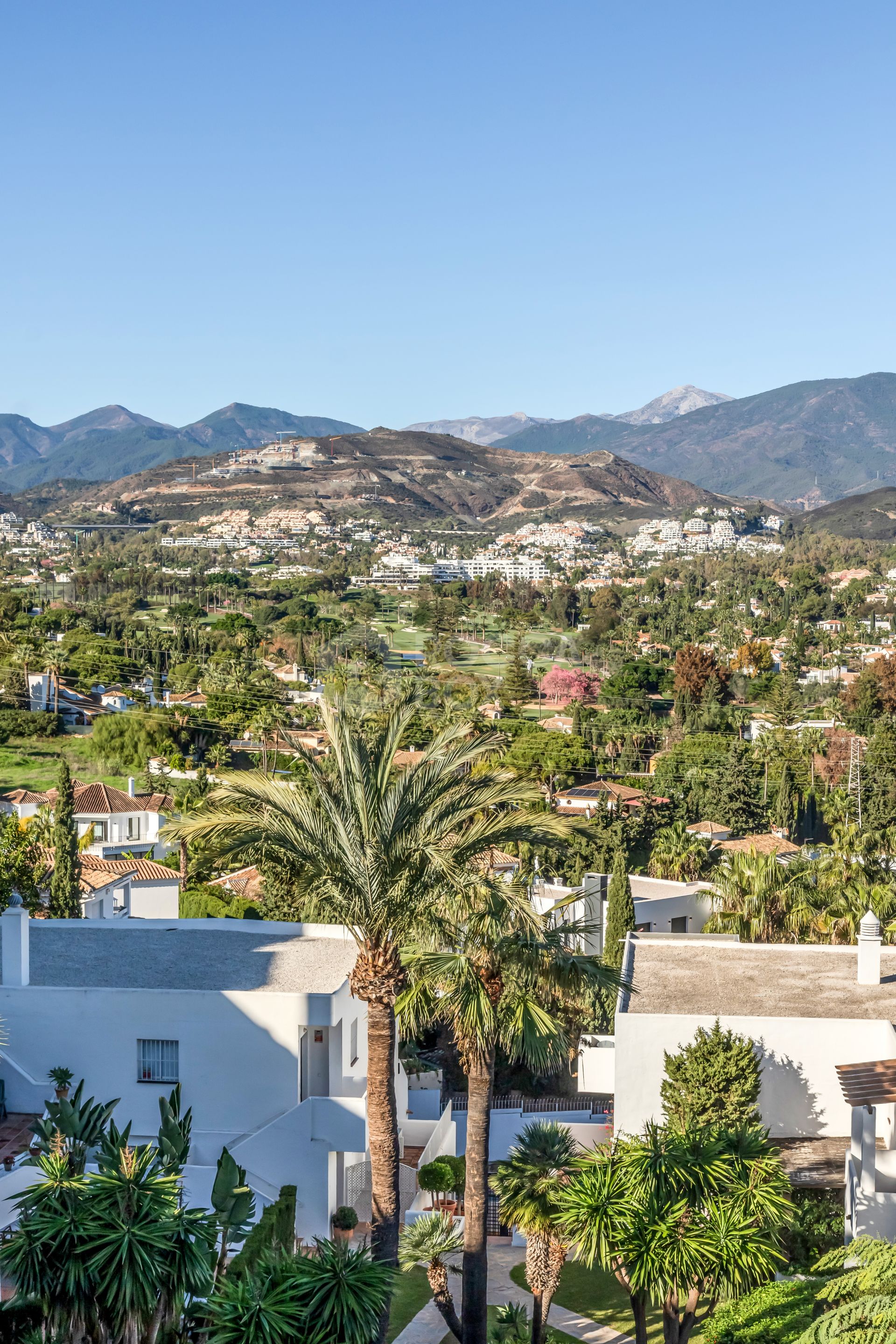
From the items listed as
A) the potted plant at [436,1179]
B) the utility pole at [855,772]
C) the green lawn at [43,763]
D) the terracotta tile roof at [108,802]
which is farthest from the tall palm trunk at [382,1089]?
the green lawn at [43,763]

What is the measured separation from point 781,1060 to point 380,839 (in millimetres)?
7285

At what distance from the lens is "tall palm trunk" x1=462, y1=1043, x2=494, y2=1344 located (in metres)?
13.3

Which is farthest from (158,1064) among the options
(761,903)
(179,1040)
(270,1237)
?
(761,903)

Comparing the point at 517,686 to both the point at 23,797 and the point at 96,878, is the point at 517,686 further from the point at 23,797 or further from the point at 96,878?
the point at 96,878

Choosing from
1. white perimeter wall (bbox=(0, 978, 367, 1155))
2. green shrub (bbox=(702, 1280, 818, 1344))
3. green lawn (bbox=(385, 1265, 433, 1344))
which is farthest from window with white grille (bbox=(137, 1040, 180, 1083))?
green shrub (bbox=(702, 1280, 818, 1344))

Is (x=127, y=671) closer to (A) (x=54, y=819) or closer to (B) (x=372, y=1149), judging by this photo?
Result: (A) (x=54, y=819)

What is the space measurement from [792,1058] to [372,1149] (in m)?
6.45

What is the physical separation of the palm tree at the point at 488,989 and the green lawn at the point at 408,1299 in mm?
1541

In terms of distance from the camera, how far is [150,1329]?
32.1 feet

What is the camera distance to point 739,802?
59.1 m

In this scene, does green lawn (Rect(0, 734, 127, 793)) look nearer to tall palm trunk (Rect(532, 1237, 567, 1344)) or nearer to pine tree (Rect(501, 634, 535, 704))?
pine tree (Rect(501, 634, 535, 704))

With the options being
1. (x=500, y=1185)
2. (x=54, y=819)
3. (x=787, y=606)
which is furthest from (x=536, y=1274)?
(x=787, y=606)

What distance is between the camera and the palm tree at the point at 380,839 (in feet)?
43.0

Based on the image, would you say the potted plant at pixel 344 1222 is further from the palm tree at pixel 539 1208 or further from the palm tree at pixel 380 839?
the palm tree at pixel 539 1208
